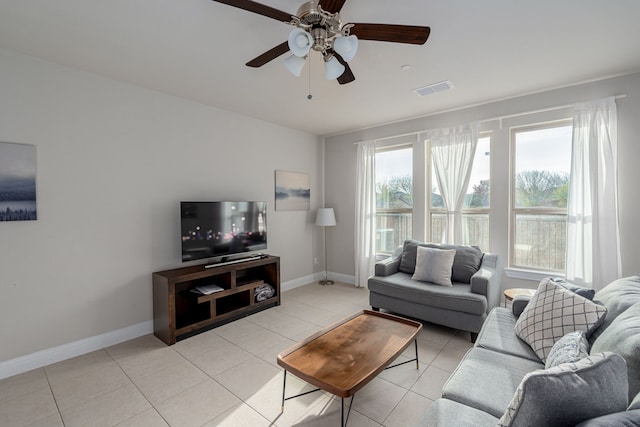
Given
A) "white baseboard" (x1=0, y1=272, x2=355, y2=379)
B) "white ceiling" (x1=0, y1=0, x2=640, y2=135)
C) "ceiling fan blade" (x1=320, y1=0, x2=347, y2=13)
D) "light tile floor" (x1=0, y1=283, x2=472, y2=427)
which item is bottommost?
"light tile floor" (x1=0, y1=283, x2=472, y2=427)

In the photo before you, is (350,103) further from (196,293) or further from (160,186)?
(196,293)

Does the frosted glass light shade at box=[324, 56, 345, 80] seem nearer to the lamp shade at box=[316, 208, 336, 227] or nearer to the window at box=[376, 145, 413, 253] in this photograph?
the window at box=[376, 145, 413, 253]

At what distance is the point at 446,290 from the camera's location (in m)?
3.05

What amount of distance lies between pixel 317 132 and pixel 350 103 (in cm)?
155

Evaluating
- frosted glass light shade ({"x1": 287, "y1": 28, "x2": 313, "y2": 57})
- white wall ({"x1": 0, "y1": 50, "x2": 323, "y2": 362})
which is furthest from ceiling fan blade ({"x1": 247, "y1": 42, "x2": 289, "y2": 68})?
white wall ({"x1": 0, "y1": 50, "x2": 323, "y2": 362})

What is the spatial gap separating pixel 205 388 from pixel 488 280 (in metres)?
2.74

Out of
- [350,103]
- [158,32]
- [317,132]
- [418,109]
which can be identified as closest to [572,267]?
[418,109]

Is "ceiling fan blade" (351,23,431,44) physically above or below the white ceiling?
below

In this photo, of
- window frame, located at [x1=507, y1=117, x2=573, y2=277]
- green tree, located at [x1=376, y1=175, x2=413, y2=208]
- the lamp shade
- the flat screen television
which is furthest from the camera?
the lamp shade

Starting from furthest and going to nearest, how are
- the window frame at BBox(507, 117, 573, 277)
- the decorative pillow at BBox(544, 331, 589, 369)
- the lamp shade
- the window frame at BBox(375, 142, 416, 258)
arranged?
1. the lamp shade
2. the window frame at BBox(375, 142, 416, 258)
3. the window frame at BBox(507, 117, 573, 277)
4. the decorative pillow at BBox(544, 331, 589, 369)

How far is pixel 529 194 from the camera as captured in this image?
352 centimetres

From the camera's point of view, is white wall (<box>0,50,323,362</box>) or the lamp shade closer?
white wall (<box>0,50,323,362</box>)

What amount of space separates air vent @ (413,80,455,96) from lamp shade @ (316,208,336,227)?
2341 mm

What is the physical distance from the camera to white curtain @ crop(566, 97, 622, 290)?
292 cm
